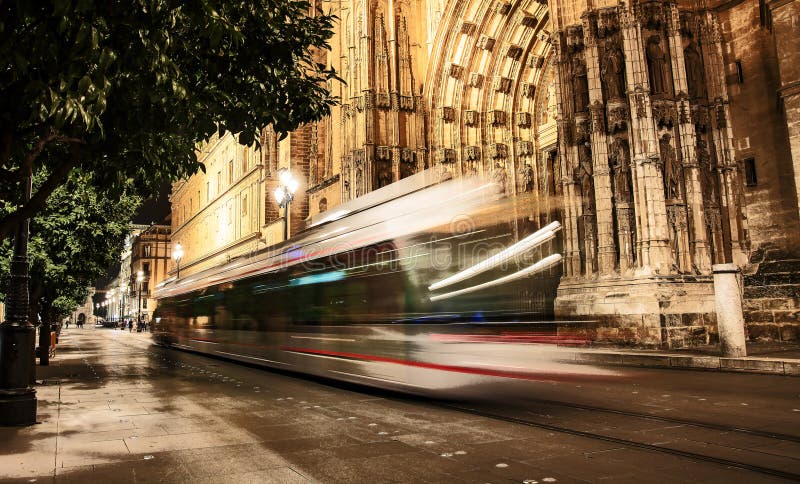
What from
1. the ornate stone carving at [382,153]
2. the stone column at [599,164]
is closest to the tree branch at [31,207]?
the stone column at [599,164]

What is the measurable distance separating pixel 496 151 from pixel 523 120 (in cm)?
201

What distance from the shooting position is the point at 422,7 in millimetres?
28047

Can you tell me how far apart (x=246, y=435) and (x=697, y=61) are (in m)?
16.6

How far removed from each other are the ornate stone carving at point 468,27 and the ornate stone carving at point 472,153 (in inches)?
202

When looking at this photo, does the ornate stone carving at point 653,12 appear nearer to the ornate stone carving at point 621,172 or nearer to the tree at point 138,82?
the ornate stone carving at point 621,172

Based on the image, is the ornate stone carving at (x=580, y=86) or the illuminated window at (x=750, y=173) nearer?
the illuminated window at (x=750, y=173)

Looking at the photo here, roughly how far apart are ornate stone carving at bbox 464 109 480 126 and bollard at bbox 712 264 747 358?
50.1 feet

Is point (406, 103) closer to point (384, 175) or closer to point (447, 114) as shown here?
point (447, 114)

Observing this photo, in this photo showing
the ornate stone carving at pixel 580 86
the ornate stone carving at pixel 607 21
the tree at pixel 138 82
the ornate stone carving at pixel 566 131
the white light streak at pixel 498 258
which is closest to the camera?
the tree at pixel 138 82

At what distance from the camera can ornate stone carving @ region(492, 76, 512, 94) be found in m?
26.0

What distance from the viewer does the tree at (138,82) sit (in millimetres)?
4926

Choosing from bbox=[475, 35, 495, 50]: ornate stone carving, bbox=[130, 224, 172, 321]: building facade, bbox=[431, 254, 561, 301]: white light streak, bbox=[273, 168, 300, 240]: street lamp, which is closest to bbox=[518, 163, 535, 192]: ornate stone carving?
bbox=[475, 35, 495, 50]: ornate stone carving

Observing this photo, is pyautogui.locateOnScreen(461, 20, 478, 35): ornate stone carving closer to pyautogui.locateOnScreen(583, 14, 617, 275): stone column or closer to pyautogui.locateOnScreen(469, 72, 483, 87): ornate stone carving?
pyautogui.locateOnScreen(469, 72, 483, 87): ornate stone carving

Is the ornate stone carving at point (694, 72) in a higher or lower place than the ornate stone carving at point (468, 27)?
lower
